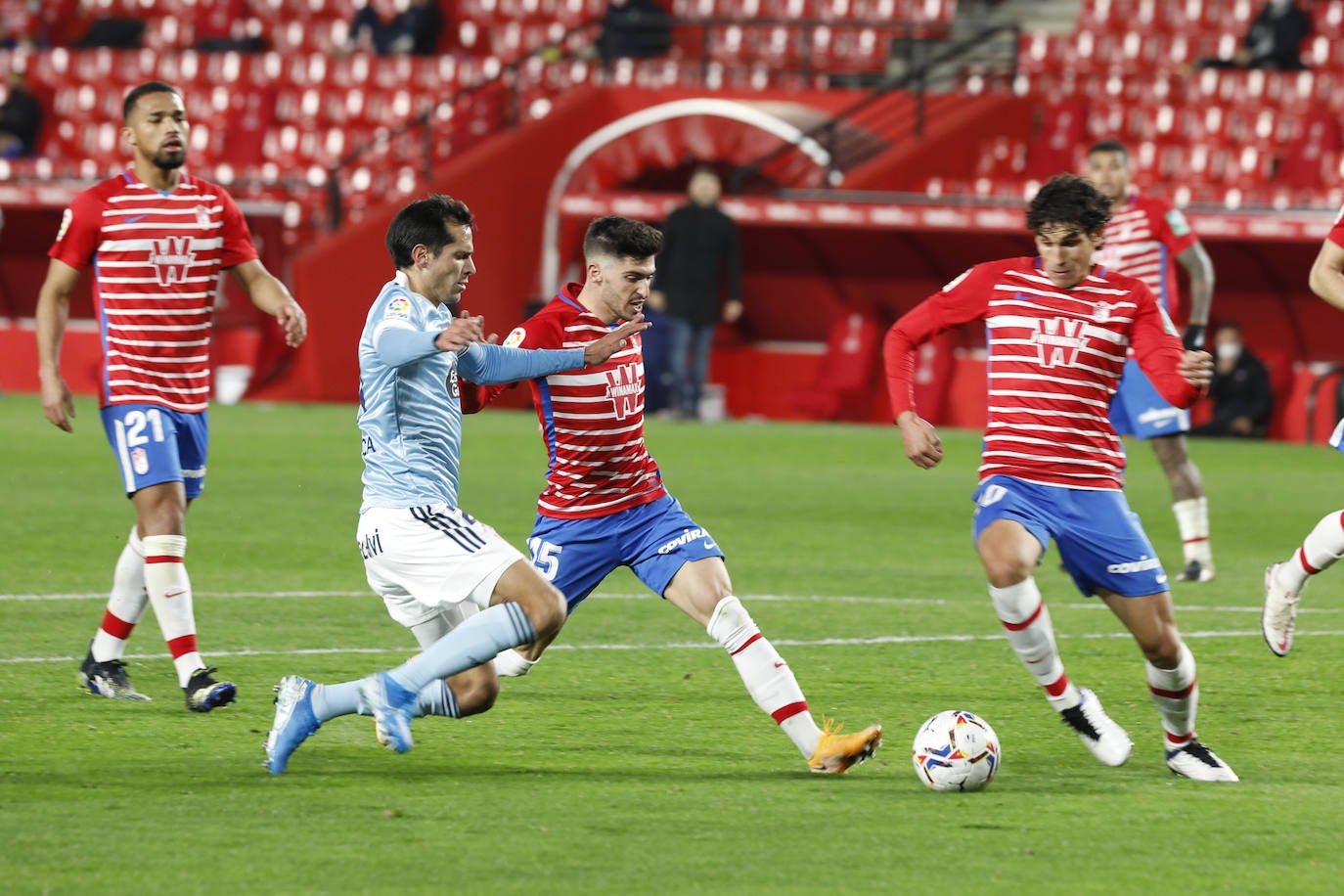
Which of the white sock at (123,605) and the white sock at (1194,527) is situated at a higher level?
the white sock at (123,605)

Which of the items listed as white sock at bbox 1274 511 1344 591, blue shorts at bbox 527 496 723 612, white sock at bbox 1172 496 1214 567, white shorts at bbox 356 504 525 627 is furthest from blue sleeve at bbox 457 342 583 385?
white sock at bbox 1172 496 1214 567

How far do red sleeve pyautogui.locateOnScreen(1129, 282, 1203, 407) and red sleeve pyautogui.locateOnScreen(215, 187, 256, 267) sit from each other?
303cm

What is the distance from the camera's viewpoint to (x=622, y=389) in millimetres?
6051

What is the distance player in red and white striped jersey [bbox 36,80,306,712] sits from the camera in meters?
6.58

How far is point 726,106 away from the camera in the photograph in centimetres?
1970

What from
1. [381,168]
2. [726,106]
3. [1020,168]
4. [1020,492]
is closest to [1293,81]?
[1020,168]

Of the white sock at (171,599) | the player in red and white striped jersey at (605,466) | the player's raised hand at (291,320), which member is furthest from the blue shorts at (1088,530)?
the white sock at (171,599)

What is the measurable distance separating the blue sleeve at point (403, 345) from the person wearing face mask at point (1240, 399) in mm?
13277

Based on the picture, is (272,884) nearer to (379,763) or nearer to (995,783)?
(379,763)

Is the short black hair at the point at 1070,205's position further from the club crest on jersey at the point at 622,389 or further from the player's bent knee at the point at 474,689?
the player's bent knee at the point at 474,689

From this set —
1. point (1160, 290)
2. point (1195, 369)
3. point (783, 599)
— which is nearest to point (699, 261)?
point (1160, 290)

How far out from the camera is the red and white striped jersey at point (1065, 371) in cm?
585

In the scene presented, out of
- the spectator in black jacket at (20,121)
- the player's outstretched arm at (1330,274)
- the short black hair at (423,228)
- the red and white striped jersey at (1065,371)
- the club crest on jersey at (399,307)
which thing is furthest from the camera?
the spectator in black jacket at (20,121)

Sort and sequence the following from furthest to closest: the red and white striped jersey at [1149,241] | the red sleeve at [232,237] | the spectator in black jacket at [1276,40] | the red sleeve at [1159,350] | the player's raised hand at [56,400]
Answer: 1. the spectator in black jacket at [1276,40]
2. the red and white striped jersey at [1149,241]
3. the red sleeve at [232,237]
4. the player's raised hand at [56,400]
5. the red sleeve at [1159,350]
